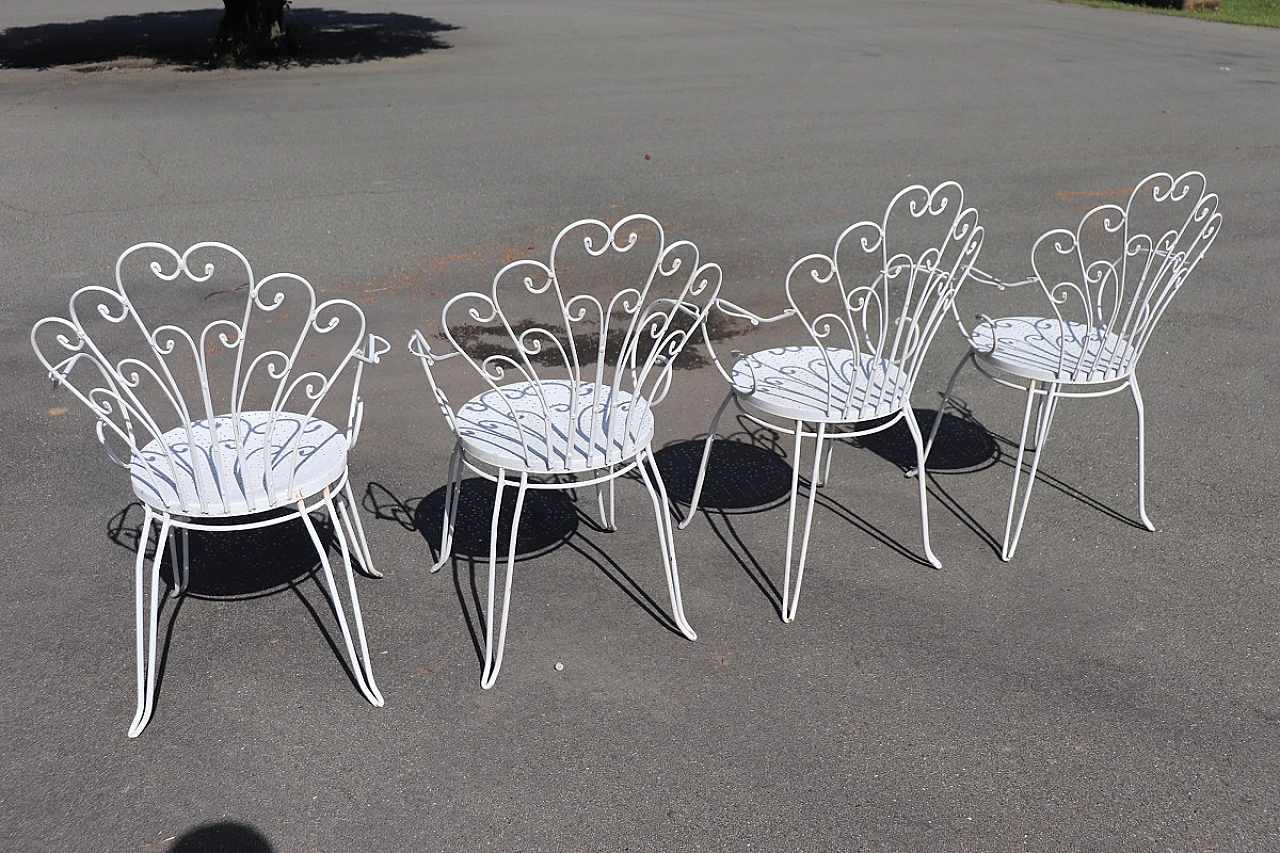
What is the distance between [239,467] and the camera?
117 inches

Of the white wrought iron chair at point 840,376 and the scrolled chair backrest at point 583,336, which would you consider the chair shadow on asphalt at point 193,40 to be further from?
the white wrought iron chair at point 840,376

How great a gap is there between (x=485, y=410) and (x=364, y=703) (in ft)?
3.26

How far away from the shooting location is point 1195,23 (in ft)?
57.8

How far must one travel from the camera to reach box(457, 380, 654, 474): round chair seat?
3.07 metres

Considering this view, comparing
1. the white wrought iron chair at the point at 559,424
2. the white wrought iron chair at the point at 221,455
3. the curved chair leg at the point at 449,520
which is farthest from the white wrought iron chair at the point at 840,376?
the white wrought iron chair at the point at 221,455

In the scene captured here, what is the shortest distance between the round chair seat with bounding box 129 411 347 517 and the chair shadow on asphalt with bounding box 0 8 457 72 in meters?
11.2

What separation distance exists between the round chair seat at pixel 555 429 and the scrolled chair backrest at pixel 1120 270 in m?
1.50

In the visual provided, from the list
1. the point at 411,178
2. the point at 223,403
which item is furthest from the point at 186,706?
the point at 411,178

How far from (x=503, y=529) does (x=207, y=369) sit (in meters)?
2.26

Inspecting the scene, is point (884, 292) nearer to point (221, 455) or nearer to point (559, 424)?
point (559, 424)

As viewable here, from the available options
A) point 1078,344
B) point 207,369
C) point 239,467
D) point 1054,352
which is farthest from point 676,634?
point 207,369

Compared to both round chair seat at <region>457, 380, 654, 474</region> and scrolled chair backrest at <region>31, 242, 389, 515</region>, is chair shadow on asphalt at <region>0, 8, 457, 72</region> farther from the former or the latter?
round chair seat at <region>457, 380, 654, 474</region>

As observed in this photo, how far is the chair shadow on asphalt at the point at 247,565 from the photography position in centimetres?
353

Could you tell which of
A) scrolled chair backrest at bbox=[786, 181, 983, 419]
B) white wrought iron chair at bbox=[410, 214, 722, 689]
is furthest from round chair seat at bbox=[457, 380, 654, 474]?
→ scrolled chair backrest at bbox=[786, 181, 983, 419]
